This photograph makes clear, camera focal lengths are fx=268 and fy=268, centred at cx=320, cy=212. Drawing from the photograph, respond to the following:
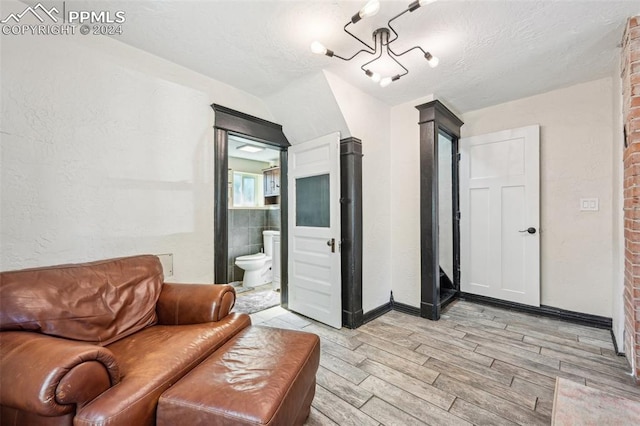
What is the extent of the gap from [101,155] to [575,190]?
4313 mm

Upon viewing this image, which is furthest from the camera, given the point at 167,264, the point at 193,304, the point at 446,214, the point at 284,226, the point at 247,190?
the point at 247,190

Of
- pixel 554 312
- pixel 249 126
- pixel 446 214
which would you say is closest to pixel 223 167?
pixel 249 126

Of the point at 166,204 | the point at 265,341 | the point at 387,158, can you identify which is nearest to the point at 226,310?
the point at 265,341

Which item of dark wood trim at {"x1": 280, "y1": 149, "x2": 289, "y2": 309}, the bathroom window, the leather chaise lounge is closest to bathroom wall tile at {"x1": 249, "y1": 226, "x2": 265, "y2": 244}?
the bathroom window

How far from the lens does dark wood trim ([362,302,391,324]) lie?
2.85 metres

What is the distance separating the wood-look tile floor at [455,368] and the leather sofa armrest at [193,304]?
84 centimetres

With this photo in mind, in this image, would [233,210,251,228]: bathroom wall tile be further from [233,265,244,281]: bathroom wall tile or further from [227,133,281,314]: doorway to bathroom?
[233,265,244,281]: bathroom wall tile

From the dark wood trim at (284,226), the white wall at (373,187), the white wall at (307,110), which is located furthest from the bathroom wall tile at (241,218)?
the white wall at (373,187)

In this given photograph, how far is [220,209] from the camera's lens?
8.43ft

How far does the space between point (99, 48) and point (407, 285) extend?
3.50m

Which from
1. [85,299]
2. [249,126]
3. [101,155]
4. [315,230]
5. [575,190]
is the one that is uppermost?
[249,126]

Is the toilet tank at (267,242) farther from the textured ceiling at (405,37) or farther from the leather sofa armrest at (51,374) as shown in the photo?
the leather sofa armrest at (51,374)

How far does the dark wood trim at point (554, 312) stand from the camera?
2.64 metres

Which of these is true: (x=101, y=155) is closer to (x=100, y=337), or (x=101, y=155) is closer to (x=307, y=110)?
(x=100, y=337)
